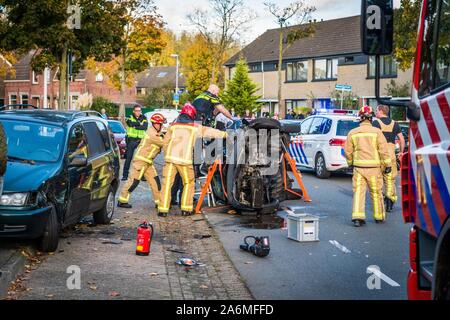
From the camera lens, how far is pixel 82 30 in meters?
27.9

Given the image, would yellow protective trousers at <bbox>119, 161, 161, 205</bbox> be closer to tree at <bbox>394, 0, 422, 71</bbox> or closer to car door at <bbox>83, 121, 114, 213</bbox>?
car door at <bbox>83, 121, 114, 213</bbox>

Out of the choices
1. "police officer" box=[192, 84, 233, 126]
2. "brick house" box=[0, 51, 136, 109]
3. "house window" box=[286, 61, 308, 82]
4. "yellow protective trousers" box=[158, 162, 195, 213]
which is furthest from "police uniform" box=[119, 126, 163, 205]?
"brick house" box=[0, 51, 136, 109]

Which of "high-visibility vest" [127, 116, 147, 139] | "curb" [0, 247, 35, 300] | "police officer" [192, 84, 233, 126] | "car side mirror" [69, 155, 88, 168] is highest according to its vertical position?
"police officer" [192, 84, 233, 126]

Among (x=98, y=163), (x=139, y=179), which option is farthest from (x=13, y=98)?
(x=98, y=163)

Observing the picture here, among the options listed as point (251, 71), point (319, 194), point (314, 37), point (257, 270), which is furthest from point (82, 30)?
point (251, 71)

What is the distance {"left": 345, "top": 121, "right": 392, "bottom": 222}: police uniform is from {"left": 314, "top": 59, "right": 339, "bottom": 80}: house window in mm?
40570

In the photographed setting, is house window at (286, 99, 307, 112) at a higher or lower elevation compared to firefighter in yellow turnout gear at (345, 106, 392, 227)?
higher

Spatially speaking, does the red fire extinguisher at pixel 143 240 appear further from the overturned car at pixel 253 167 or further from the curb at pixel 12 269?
the overturned car at pixel 253 167

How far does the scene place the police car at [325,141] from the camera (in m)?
19.4

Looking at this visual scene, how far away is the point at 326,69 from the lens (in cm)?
5306

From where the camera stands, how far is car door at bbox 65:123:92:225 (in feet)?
31.3

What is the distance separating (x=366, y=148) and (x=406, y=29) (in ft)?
52.8
